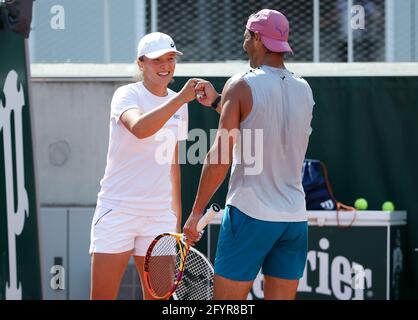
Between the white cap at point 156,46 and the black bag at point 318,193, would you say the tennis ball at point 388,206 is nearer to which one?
the black bag at point 318,193

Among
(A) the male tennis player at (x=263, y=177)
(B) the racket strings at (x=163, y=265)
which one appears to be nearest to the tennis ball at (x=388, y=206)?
(B) the racket strings at (x=163, y=265)

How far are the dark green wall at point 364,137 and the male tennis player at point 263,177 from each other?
311cm

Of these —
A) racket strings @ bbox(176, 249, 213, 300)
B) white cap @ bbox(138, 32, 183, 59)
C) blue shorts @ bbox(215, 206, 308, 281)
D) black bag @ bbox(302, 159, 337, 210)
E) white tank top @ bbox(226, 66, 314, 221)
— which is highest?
white cap @ bbox(138, 32, 183, 59)

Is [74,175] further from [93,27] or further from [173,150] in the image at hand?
[173,150]

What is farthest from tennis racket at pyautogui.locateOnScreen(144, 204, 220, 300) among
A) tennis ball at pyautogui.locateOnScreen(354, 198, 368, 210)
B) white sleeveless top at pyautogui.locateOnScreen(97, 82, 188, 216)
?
tennis ball at pyautogui.locateOnScreen(354, 198, 368, 210)

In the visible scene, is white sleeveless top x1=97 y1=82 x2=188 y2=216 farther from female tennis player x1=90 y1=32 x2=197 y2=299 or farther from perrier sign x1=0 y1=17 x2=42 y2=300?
perrier sign x1=0 y1=17 x2=42 y2=300

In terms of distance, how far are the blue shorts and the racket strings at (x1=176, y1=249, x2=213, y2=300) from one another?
1.04 m

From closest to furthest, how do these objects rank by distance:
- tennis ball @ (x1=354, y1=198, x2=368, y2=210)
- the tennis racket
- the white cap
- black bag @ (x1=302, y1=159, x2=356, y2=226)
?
the tennis racket → the white cap → black bag @ (x1=302, y1=159, x2=356, y2=226) → tennis ball @ (x1=354, y1=198, x2=368, y2=210)

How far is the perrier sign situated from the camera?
3.00 m

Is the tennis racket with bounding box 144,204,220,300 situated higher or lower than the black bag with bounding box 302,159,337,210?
lower

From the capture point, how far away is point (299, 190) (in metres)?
4.02

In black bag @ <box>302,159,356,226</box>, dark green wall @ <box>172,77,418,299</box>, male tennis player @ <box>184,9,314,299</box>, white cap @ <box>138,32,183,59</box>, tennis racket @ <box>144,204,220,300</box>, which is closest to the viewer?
male tennis player @ <box>184,9,314,299</box>

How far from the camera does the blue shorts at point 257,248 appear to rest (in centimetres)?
388

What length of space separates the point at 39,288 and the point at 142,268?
1.24 m
